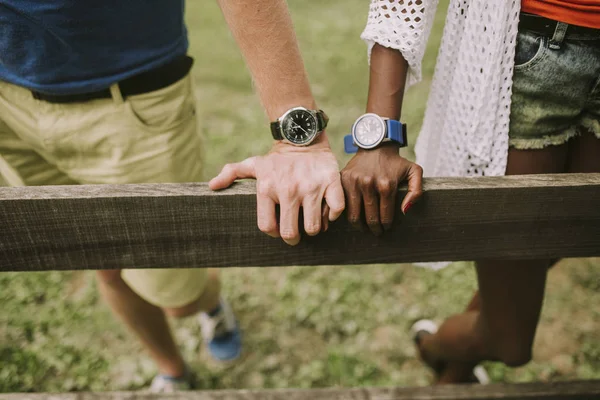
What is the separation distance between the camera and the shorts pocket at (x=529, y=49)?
1314 millimetres

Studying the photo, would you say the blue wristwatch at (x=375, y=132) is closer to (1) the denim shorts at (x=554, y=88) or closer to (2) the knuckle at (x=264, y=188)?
(2) the knuckle at (x=264, y=188)

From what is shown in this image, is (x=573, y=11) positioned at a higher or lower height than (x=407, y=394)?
higher

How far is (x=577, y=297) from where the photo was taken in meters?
3.01

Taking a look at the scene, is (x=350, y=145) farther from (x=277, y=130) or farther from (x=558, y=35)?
(x=558, y=35)

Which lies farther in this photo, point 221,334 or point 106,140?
point 221,334

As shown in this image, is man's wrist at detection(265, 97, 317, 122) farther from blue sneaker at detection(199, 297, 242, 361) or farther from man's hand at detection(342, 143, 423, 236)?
blue sneaker at detection(199, 297, 242, 361)

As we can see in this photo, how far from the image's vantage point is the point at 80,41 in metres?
1.49

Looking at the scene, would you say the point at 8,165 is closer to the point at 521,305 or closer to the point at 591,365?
the point at 521,305

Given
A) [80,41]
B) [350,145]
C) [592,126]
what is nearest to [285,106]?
[350,145]

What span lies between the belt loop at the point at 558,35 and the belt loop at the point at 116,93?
4.07 ft

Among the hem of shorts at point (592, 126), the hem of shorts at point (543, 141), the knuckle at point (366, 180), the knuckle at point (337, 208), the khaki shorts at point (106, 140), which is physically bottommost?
the khaki shorts at point (106, 140)

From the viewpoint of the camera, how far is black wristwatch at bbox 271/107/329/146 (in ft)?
4.06

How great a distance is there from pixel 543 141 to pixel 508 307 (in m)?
0.58

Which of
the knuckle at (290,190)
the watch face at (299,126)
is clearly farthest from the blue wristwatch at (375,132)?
the knuckle at (290,190)
